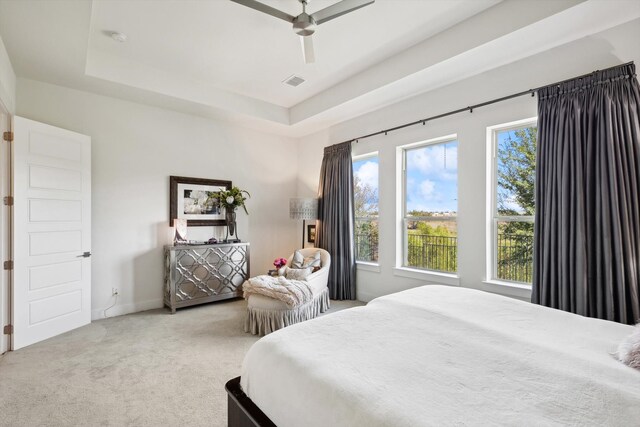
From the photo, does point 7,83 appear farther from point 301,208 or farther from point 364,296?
point 364,296

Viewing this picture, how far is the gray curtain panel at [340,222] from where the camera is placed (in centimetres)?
457

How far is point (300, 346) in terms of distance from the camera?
1.50 meters

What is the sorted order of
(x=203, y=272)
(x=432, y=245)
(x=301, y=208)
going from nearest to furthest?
(x=432, y=245), (x=203, y=272), (x=301, y=208)

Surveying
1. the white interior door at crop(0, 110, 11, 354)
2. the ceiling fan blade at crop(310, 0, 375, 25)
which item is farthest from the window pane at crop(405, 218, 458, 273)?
the white interior door at crop(0, 110, 11, 354)

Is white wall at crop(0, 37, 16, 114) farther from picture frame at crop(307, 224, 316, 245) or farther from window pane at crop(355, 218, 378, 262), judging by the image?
window pane at crop(355, 218, 378, 262)

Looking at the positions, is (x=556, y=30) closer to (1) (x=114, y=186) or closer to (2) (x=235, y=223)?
(2) (x=235, y=223)

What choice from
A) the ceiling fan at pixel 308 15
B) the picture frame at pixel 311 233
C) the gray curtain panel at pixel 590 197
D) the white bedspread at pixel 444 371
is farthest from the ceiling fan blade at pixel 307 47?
the picture frame at pixel 311 233

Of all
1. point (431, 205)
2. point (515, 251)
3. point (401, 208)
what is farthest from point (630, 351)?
point (401, 208)

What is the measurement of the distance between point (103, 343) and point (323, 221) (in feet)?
9.99

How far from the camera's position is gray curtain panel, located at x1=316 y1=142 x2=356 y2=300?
4.57 m

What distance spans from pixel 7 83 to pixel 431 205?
4.53 metres

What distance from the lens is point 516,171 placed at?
10.3 ft

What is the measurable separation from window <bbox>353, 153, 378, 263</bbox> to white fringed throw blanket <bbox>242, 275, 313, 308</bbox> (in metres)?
1.38

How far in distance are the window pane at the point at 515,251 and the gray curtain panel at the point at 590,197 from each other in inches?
14.0
